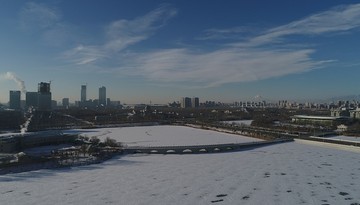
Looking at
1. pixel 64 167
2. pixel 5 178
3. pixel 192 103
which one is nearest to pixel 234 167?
pixel 64 167

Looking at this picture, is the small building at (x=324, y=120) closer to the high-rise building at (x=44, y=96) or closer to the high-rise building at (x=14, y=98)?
the high-rise building at (x=44, y=96)

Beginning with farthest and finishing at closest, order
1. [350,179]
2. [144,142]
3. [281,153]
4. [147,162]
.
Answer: [144,142] < [281,153] < [147,162] < [350,179]

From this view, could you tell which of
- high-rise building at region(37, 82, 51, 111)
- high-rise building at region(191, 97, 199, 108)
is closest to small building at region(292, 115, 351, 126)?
high-rise building at region(37, 82, 51, 111)

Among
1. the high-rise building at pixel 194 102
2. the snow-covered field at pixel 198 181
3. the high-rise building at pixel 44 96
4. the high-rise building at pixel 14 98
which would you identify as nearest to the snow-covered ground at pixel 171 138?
the snow-covered field at pixel 198 181

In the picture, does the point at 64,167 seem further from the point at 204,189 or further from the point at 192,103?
the point at 192,103

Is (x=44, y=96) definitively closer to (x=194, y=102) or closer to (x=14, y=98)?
(x=14, y=98)
